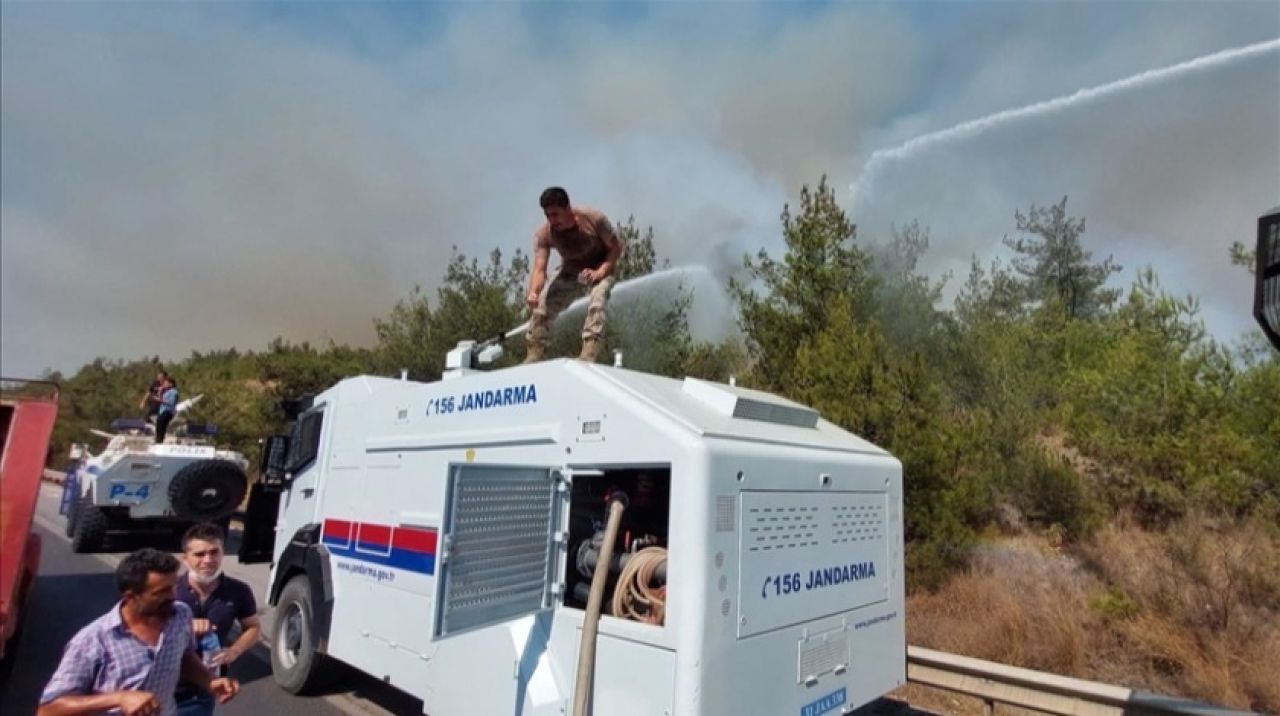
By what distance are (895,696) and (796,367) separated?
436 centimetres

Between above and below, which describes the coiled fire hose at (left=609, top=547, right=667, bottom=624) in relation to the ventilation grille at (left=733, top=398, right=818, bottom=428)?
below

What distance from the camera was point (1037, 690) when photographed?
5141 mm

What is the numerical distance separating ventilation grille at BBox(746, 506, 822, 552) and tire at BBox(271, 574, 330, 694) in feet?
13.7

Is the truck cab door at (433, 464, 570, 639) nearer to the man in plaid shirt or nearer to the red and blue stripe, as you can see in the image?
the red and blue stripe

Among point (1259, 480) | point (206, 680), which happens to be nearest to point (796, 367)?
point (1259, 480)

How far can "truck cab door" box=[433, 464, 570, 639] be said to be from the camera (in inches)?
144

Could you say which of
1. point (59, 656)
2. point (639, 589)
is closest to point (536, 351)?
point (639, 589)

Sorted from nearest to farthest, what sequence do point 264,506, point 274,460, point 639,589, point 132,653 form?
point 132,653, point 639,589, point 274,460, point 264,506

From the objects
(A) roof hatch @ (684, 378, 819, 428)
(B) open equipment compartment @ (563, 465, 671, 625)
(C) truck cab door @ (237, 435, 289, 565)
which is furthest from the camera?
(C) truck cab door @ (237, 435, 289, 565)

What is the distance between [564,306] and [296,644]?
3688 mm

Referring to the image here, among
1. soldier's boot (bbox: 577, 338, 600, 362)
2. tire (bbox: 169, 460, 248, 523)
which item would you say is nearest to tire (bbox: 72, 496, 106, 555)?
tire (bbox: 169, 460, 248, 523)

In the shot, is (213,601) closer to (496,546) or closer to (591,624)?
(496,546)

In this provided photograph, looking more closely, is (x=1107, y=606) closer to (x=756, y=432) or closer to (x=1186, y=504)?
(x=1186, y=504)

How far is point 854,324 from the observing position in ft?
32.0
